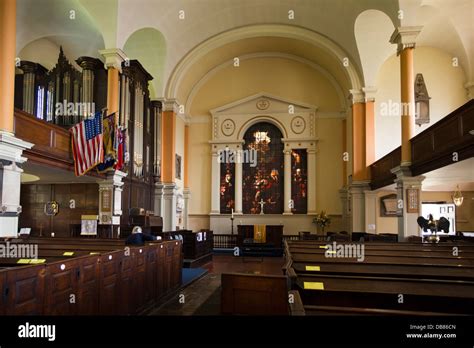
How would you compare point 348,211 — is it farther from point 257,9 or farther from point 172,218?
point 257,9

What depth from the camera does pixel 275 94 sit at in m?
17.4

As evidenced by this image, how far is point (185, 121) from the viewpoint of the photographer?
17469 millimetres

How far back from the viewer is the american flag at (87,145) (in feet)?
29.6

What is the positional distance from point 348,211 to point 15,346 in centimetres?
1416

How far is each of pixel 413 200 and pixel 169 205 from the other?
8445mm

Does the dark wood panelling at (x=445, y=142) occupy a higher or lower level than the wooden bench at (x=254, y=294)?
higher

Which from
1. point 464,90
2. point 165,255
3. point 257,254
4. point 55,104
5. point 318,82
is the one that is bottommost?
point 257,254

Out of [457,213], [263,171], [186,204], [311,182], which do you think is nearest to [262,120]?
[263,171]

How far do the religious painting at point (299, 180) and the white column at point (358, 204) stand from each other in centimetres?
348

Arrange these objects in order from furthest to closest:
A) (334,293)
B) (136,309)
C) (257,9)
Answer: (257,9)
(136,309)
(334,293)

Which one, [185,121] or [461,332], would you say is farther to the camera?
[185,121]

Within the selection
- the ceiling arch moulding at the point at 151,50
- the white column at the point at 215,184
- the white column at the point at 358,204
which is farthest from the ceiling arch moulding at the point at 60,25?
the white column at the point at 358,204

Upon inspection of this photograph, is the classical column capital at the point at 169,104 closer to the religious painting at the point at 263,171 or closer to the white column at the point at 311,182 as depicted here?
the religious painting at the point at 263,171

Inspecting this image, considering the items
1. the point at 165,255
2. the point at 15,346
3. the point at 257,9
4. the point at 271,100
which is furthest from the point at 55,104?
the point at 15,346
